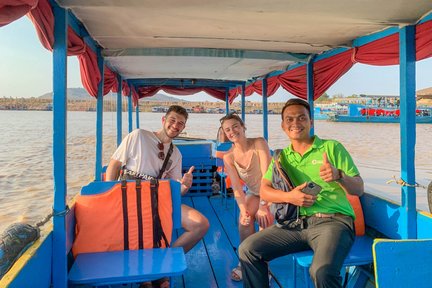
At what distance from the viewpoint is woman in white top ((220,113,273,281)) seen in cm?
289

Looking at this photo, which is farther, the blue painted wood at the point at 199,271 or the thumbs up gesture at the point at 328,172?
the blue painted wood at the point at 199,271

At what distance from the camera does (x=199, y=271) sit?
3.00 metres

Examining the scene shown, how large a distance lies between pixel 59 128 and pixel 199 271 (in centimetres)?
160

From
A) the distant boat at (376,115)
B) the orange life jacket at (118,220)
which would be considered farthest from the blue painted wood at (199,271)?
the distant boat at (376,115)

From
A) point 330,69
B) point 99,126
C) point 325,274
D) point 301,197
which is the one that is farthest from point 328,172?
point 99,126

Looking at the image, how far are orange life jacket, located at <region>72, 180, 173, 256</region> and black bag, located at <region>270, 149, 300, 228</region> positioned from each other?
2.49 feet

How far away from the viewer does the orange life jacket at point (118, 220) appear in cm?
240

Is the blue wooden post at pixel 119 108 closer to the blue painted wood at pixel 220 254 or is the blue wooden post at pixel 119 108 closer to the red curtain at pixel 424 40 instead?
the blue painted wood at pixel 220 254

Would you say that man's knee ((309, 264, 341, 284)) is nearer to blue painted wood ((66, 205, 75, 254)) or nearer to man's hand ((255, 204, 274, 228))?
man's hand ((255, 204, 274, 228))

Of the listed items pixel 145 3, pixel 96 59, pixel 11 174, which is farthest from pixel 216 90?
pixel 11 174

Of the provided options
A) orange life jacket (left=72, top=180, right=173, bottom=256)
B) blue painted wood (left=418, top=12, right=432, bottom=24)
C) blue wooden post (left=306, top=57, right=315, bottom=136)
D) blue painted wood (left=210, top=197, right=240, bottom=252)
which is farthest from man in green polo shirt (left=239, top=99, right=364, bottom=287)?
blue wooden post (left=306, top=57, right=315, bottom=136)

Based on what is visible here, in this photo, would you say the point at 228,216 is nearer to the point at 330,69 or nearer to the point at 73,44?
the point at 330,69

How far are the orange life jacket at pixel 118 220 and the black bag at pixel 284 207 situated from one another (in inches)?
29.8

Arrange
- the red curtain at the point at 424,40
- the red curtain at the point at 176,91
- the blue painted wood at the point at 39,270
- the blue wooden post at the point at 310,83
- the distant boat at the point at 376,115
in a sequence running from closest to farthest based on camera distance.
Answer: the blue painted wood at the point at 39,270
the red curtain at the point at 424,40
the blue wooden post at the point at 310,83
the red curtain at the point at 176,91
the distant boat at the point at 376,115
